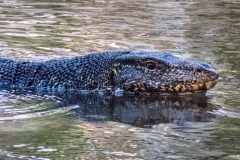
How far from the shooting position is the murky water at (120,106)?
598cm

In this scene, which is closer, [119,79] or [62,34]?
[119,79]

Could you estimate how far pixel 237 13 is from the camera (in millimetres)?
17531

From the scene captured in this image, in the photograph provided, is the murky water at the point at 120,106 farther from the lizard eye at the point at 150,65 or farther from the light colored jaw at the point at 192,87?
the lizard eye at the point at 150,65

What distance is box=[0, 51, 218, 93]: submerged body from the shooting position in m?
8.57

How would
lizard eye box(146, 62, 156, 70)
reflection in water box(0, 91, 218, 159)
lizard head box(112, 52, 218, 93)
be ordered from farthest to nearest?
1. lizard eye box(146, 62, 156, 70)
2. lizard head box(112, 52, 218, 93)
3. reflection in water box(0, 91, 218, 159)

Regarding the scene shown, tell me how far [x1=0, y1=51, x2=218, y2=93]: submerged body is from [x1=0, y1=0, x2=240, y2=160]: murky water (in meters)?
0.22

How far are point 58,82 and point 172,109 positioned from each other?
1975 mm

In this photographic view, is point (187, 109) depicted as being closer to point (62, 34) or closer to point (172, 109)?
point (172, 109)

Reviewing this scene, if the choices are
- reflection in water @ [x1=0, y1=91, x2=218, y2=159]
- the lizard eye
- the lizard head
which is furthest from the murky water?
the lizard eye

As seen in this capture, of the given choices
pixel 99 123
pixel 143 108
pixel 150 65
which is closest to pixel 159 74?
pixel 150 65

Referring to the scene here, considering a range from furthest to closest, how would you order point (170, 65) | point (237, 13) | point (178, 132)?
point (237, 13) → point (170, 65) → point (178, 132)

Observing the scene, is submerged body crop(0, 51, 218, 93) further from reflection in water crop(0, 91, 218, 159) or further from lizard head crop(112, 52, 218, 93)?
reflection in water crop(0, 91, 218, 159)

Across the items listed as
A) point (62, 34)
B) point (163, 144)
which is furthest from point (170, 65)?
point (62, 34)

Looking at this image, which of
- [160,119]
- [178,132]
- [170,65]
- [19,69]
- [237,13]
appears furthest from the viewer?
[237,13]
